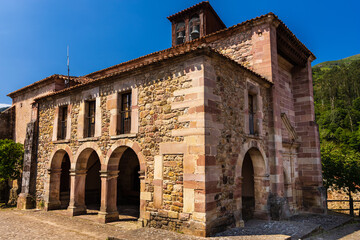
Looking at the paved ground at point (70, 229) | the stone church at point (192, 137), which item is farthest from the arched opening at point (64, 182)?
the paved ground at point (70, 229)

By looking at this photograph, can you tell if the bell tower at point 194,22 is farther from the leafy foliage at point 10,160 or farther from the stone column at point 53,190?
the leafy foliage at point 10,160

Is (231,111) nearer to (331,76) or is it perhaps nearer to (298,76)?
(298,76)

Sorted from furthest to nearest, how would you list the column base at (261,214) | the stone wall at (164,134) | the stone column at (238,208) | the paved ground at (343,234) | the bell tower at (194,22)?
the bell tower at (194,22) < the column base at (261,214) < the paved ground at (343,234) < the stone column at (238,208) < the stone wall at (164,134)

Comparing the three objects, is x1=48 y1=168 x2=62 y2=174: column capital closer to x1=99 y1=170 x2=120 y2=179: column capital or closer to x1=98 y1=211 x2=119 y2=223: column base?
x1=99 y1=170 x2=120 y2=179: column capital

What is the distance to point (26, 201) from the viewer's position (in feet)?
36.3

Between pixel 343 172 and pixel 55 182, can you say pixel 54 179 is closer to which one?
pixel 55 182

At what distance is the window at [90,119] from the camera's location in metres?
9.70

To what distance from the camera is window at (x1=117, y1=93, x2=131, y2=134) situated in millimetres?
8488

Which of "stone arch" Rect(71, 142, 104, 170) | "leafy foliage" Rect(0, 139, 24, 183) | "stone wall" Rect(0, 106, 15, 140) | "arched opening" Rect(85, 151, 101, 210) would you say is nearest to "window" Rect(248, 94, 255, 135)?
"stone arch" Rect(71, 142, 104, 170)

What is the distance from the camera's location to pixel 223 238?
5859 mm

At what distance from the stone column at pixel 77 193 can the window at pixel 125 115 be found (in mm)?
2735

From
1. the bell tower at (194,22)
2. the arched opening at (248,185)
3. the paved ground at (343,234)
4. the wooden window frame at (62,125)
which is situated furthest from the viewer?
the bell tower at (194,22)

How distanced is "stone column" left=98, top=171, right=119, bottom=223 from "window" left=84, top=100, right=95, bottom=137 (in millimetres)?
1892

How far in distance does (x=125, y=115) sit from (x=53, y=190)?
→ 504cm
